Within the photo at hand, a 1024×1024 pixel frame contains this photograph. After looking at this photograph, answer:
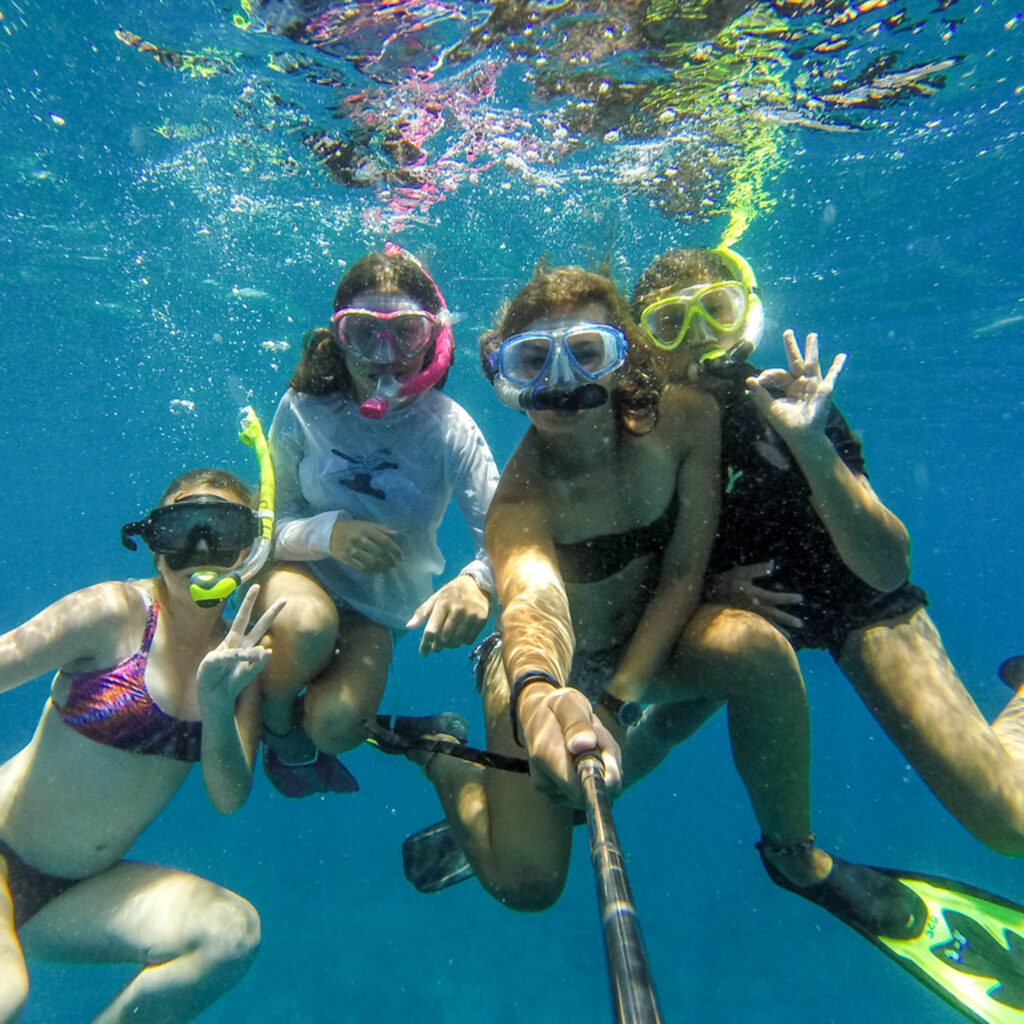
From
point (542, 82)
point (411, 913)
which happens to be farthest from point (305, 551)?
point (411, 913)

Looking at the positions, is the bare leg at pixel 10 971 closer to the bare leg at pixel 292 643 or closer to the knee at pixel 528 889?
the bare leg at pixel 292 643

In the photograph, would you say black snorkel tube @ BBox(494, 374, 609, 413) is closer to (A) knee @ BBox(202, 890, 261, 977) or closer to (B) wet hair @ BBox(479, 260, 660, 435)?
(B) wet hair @ BBox(479, 260, 660, 435)

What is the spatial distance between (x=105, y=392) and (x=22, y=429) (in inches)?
443

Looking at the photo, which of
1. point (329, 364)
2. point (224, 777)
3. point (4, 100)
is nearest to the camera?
point (224, 777)

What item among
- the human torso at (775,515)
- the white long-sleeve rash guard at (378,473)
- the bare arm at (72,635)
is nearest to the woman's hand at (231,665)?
the bare arm at (72,635)

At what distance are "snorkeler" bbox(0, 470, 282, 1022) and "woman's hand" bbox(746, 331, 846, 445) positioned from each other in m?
2.93

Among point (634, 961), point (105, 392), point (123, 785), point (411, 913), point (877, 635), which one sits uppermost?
point (105, 392)

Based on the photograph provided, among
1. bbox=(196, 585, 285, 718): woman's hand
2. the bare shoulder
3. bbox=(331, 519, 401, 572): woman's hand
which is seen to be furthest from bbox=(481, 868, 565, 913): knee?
the bare shoulder

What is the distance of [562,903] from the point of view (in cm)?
1459

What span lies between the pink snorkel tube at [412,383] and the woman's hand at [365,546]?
32.5 inches

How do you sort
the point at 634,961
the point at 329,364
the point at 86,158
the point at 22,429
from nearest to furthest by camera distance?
1. the point at 634,961
2. the point at 329,364
3. the point at 86,158
4. the point at 22,429

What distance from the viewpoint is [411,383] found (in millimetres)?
4617

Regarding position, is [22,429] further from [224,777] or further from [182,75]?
[224,777]

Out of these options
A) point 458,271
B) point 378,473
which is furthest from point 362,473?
point 458,271
